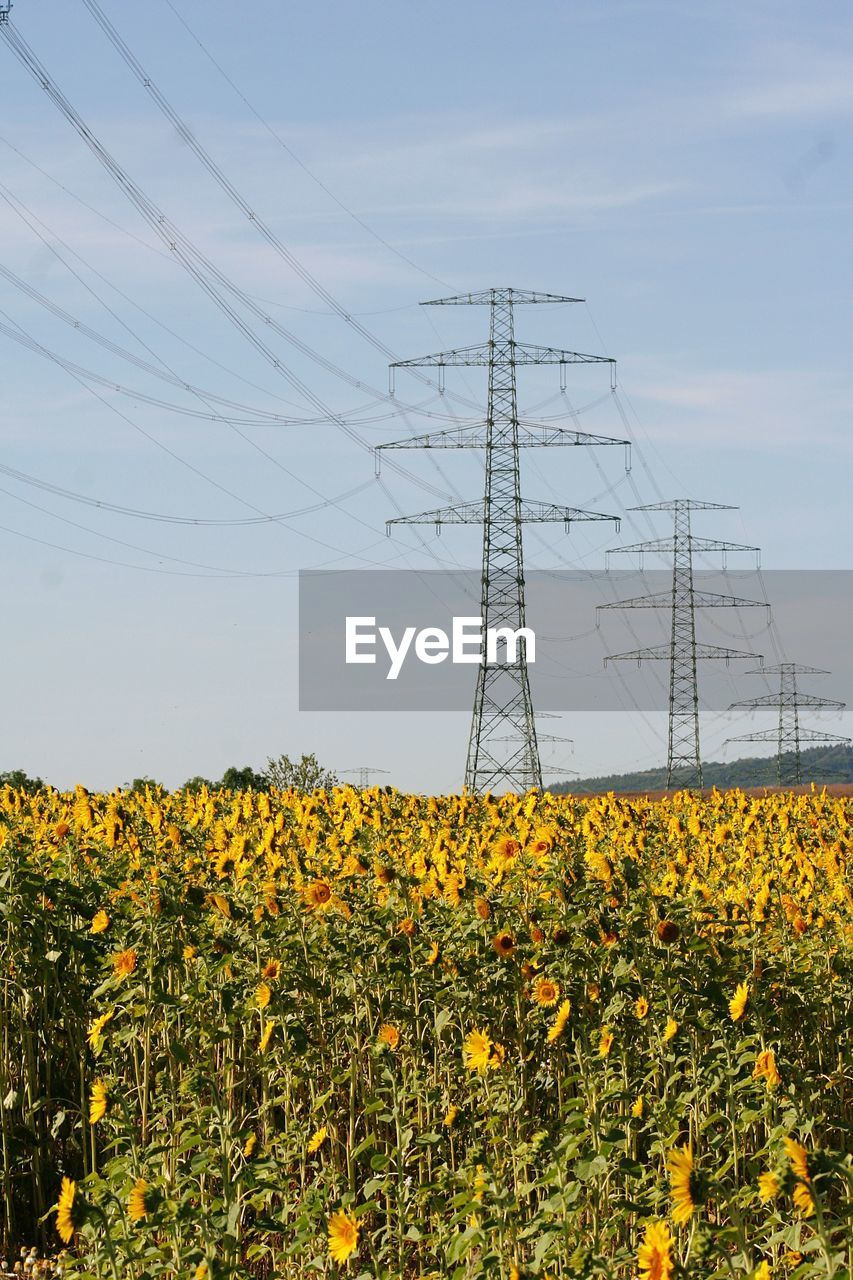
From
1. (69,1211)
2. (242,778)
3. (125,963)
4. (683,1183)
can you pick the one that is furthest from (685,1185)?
(242,778)

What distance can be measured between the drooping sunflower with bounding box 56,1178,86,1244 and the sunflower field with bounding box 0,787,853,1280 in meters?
0.53

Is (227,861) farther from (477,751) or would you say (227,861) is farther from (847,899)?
(477,751)

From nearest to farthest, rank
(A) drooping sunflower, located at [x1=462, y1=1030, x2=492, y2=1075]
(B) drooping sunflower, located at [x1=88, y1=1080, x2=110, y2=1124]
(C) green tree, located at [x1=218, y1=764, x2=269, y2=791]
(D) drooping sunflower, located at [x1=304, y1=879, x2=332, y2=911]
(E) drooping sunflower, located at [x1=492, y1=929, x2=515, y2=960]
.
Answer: (B) drooping sunflower, located at [x1=88, y1=1080, x2=110, y2=1124] < (A) drooping sunflower, located at [x1=462, y1=1030, x2=492, y2=1075] < (E) drooping sunflower, located at [x1=492, y1=929, x2=515, y2=960] < (D) drooping sunflower, located at [x1=304, y1=879, x2=332, y2=911] < (C) green tree, located at [x1=218, y1=764, x2=269, y2=791]

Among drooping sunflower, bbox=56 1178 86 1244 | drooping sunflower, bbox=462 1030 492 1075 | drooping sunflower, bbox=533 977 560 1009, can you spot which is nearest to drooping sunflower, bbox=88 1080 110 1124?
drooping sunflower, bbox=56 1178 86 1244

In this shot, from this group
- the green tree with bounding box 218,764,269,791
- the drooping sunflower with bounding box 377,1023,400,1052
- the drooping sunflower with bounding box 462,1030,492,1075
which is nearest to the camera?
the drooping sunflower with bounding box 462,1030,492,1075

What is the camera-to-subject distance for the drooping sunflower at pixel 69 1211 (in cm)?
564

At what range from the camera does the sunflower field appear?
7145 millimetres

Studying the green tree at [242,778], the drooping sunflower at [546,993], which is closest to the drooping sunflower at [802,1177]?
the drooping sunflower at [546,993]

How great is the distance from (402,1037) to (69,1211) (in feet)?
11.9

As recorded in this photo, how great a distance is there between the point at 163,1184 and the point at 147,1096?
55.6 inches

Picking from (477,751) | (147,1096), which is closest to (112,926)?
(147,1096)

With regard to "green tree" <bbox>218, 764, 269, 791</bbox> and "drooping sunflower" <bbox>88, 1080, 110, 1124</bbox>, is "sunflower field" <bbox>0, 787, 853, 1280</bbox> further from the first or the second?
"green tree" <bbox>218, 764, 269, 791</bbox>

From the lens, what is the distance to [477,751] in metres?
39.7

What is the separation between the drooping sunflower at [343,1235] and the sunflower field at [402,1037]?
0.39 meters
